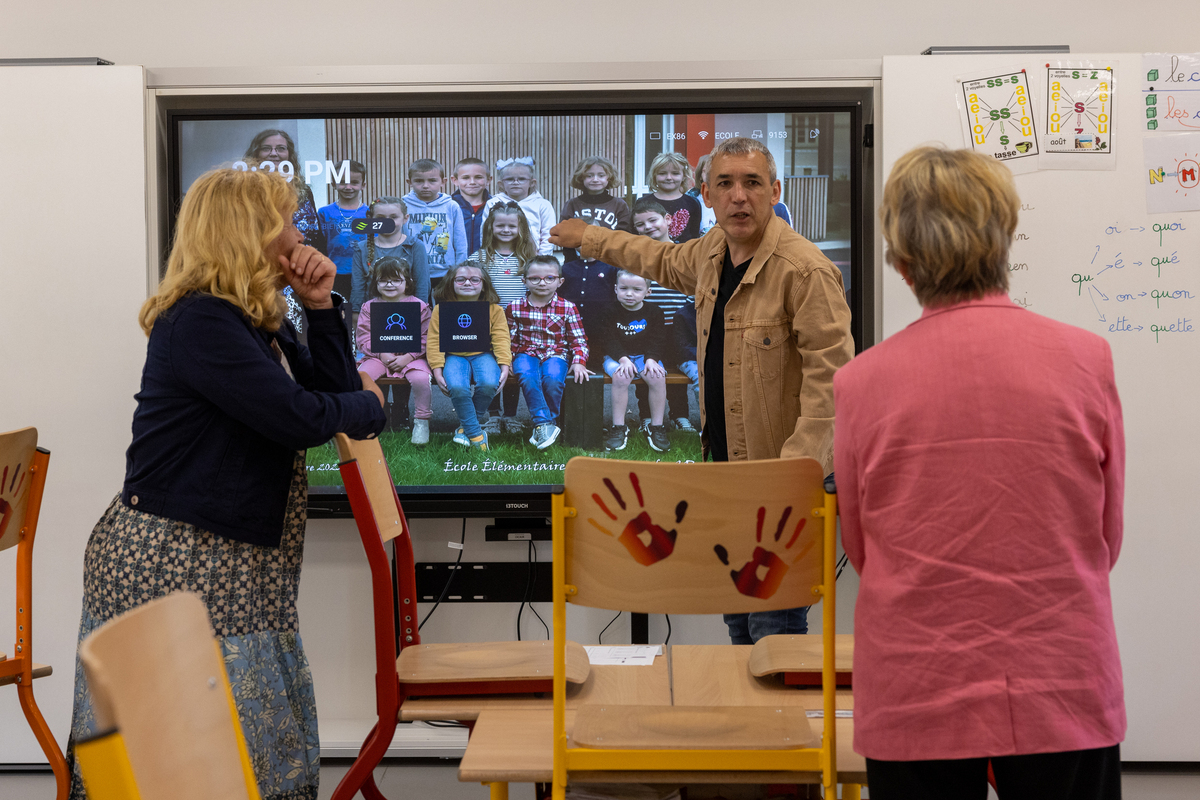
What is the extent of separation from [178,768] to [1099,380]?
109 centimetres

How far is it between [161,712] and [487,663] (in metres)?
1.08

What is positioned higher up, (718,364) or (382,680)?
(718,364)

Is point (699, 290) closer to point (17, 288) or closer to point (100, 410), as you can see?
point (100, 410)

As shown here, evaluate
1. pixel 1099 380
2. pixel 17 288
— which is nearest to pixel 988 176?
pixel 1099 380

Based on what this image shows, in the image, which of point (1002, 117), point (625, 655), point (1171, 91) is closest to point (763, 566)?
point (625, 655)

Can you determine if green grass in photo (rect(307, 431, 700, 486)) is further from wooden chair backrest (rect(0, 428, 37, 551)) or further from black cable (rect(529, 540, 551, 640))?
wooden chair backrest (rect(0, 428, 37, 551))

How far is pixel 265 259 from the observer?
1.78 m

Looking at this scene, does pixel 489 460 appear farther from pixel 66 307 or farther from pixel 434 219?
pixel 66 307

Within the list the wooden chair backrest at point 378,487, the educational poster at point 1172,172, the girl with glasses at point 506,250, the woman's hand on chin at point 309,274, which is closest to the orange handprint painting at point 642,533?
the wooden chair backrest at point 378,487

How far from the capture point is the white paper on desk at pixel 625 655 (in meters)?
1.89

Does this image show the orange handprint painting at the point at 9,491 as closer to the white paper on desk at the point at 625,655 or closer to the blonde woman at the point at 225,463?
the blonde woman at the point at 225,463

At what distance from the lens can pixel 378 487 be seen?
2094 mm

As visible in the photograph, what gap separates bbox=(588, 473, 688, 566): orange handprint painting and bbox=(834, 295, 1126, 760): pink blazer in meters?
0.33

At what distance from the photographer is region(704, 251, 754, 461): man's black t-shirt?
2.41 meters
